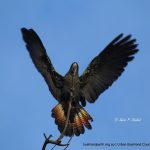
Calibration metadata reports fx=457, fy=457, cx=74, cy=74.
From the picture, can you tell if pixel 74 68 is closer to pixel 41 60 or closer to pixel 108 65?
pixel 41 60

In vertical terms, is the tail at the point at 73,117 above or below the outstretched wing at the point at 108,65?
below

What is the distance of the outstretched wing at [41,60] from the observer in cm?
919

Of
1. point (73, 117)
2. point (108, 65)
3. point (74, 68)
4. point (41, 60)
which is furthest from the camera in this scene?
point (108, 65)

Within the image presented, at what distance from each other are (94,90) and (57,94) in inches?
58.3

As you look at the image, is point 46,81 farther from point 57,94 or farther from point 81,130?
point 81,130

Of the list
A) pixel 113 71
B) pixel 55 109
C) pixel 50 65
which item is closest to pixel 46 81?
pixel 50 65

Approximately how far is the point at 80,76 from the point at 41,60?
930 mm

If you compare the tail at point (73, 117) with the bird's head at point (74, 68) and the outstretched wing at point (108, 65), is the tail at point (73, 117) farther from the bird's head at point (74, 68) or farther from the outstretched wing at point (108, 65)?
the outstretched wing at point (108, 65)

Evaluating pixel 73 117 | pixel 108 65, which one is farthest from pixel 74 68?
pixel 108 65

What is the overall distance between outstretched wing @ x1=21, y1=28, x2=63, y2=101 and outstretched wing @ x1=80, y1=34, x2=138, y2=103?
77 centimetres

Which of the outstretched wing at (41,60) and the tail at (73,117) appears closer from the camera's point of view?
the tail at (73,117)

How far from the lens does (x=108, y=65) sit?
11.0 metres

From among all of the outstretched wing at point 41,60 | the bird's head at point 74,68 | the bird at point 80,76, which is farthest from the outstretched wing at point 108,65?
the bird's head at point 74,68

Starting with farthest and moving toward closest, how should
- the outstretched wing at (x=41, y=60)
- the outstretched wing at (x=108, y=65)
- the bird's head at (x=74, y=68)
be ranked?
the outstretched wing at (x=108, y=65) → the outstretched wing at (x=41, y=60) → the bird's head at (x=74, y=68)
